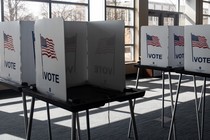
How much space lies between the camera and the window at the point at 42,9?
5.99m

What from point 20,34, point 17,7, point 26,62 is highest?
point 17,7

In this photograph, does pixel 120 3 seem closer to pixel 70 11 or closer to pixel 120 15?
pixel 120 15

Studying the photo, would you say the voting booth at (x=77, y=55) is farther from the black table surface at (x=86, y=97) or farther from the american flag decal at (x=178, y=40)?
the american flag decal at (x=178, y=40)

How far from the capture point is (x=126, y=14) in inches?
322

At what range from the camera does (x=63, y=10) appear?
6.92 m

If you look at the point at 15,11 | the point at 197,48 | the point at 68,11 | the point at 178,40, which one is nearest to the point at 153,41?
the point at 178,40

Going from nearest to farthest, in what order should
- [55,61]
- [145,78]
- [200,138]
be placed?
1. [55,61]
2. [200,138]
3. [145,78]

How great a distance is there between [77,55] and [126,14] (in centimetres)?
652

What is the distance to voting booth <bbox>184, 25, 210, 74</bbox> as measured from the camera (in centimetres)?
245

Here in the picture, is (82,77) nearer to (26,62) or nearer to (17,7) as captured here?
(26,62)

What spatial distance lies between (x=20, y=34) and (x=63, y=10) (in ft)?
17.0

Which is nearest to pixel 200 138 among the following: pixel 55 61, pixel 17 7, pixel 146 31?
pixel 146 31

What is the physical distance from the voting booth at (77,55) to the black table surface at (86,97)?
0.11 ft

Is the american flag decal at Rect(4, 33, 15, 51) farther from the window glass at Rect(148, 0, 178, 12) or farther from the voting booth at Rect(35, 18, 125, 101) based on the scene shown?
the window glass at Rect(148, 0, 178, 12)
